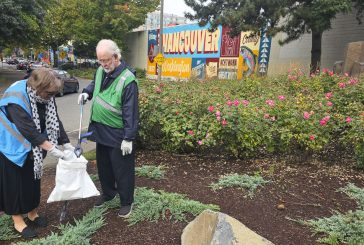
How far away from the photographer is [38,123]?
3055 millimetres

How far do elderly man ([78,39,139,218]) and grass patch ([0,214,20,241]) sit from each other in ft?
3.16

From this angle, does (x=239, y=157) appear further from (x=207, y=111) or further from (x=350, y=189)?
(x=350, y=189)

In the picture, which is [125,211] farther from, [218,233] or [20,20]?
[20,20]

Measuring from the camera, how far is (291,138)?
15.7ft

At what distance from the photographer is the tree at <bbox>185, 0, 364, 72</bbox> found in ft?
45.8

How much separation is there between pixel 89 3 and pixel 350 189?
3947cm

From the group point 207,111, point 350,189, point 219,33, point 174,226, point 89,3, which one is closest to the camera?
point 174,226

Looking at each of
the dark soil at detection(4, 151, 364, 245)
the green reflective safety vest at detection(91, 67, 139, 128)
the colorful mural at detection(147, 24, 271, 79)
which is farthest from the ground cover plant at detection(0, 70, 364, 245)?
the colorful mural at detection(147, 24, 271, 79)

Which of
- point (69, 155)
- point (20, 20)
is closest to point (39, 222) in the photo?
point (69, 155)

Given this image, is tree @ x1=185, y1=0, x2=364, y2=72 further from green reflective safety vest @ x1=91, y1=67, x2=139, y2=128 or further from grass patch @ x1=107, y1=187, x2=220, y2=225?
green reflective safety vest @ x1=91, y1=67, x2=139, y2=128

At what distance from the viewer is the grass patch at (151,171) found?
175 inches

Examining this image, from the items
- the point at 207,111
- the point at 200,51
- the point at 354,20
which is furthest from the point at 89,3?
the point at 207,111

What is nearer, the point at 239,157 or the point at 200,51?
the point at 239,157

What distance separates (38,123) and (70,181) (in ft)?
1.84
